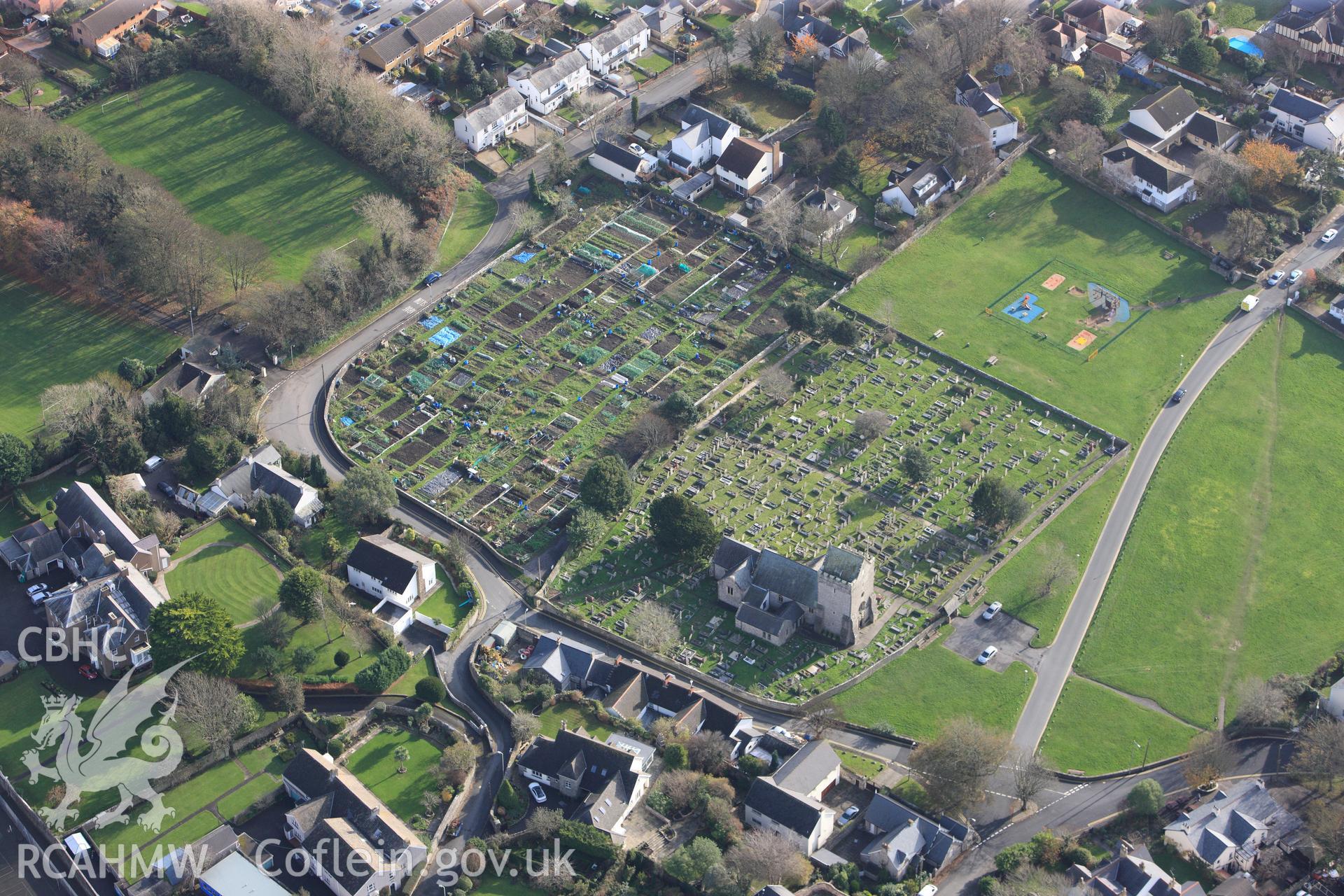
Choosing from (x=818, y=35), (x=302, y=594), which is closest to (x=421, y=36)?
(x=818, y=35)

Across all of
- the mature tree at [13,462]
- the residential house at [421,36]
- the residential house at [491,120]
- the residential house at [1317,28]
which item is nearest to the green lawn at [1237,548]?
the residential house at [1317,28]

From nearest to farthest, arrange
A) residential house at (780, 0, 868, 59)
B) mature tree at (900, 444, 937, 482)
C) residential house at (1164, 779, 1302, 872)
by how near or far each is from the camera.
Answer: residential house at (1164, 779, 1302, 872)
mature tree at (900, 444, 937, 482)
residential house at (780, 0, 868, 59)

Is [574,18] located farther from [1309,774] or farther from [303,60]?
[1309,774]

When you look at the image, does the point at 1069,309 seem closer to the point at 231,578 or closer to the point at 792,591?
the point at 792,591

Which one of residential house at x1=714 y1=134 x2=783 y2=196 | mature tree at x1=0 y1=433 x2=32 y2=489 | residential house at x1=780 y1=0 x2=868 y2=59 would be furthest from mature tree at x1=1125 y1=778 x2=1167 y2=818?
residential house at x1=780 y1=0 x2=868 y2=59

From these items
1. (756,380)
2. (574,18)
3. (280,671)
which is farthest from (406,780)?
(574,18)

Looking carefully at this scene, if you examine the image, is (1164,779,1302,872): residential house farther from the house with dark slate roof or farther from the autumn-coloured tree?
the autumn-coloured tree
